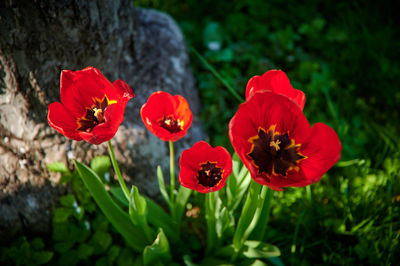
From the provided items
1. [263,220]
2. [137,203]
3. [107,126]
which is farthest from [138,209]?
[263,220]

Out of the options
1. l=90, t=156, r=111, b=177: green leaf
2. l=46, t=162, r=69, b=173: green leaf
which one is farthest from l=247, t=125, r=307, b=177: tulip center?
l=46, t=162, r=69, b=173: green leaf

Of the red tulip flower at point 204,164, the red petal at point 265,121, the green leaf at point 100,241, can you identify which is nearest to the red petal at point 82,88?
the red tulip flower at point 204,164

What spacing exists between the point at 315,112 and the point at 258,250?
1544 mm

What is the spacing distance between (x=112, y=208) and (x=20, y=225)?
78cm

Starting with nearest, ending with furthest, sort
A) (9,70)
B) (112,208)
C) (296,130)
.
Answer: (296,130), (112,208), (9,70)

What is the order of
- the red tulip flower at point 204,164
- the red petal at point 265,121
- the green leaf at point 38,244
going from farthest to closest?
the green leaf at point 38,244, the red tulip flower at point 204,164, the red petal at point 265,121

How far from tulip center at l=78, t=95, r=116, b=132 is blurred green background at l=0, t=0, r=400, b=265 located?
59 centimetres

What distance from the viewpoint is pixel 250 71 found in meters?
2.73

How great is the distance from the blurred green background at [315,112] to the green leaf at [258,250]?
313mm

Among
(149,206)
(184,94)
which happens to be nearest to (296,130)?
(149,206)

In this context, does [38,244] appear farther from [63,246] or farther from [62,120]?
[62,120]

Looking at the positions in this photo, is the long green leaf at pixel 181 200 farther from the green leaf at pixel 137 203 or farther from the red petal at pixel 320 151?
the red petal at pixel 320 151

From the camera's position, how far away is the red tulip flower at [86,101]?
1.08 m

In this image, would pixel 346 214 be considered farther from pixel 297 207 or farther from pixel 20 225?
pixel 20 225
